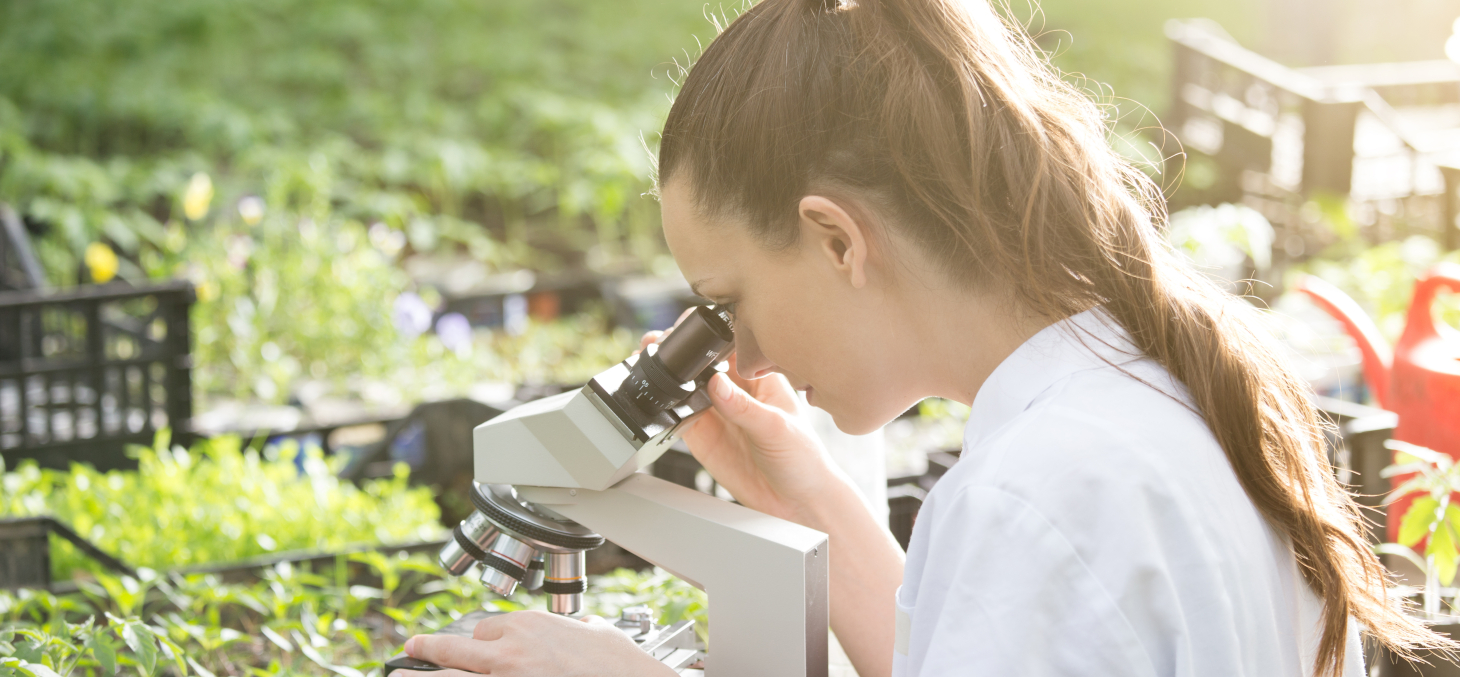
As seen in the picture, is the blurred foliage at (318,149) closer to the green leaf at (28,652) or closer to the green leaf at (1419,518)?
the green leaf at (28,652)

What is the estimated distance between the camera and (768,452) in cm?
135

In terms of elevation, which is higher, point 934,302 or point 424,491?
point 934,302

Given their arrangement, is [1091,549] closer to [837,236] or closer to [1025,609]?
[1025,609]

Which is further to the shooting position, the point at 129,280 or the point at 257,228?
the point at 129,280

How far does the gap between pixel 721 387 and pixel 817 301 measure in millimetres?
243

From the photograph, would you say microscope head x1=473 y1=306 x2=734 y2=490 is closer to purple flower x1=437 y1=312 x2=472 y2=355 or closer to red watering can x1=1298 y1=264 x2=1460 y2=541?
red watering can x1=1298 y1=264 x2=1460 y2=541

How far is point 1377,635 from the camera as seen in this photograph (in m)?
1.13

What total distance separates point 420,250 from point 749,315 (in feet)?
19.2

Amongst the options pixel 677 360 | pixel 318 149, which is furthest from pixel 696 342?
pixel 318 149

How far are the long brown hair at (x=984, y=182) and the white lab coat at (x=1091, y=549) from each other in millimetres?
56

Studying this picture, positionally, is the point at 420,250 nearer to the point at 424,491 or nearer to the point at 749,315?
the point at 424,491

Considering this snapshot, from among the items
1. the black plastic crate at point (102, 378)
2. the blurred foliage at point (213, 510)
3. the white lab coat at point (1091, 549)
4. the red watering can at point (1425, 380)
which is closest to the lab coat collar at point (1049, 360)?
the white lab coat at point (1091, 549)

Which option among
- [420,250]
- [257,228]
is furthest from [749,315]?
[420,250]

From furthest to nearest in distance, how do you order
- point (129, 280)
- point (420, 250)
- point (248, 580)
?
point (420, 250), point (129, 280), point (248, 580)
